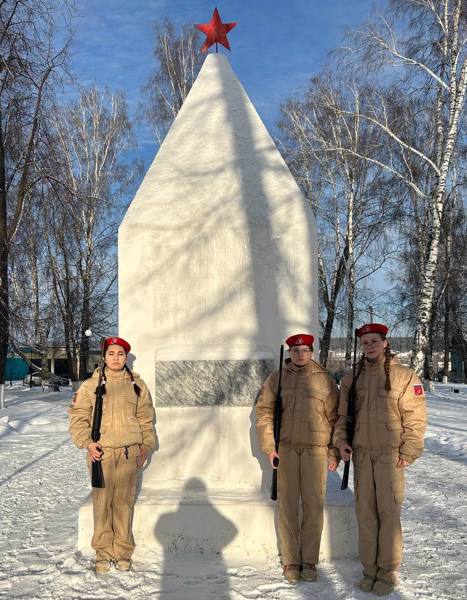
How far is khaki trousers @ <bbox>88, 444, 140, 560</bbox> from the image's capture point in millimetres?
3590

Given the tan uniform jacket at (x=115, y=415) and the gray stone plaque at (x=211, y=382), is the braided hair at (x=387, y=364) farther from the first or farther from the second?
the tan uniform jacket at (x=115, y=415)

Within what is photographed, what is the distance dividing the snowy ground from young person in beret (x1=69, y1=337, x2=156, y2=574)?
0.57ft

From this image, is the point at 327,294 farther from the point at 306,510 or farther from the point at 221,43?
the point at 306,510

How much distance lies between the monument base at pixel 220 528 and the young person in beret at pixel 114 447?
266 mm

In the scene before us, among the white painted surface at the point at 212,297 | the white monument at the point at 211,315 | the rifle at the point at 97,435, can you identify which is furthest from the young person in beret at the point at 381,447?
the rifle at the point at 97,435

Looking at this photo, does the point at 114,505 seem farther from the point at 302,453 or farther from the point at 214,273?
the point at 214,273

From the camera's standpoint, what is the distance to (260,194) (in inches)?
183

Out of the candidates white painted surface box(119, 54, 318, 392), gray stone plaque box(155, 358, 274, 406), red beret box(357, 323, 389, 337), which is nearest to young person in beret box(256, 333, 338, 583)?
red beret box(357, 323, 389, 337)

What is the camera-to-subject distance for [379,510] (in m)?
3.31

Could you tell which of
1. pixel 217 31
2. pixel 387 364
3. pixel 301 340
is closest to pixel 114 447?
pixel 301 340

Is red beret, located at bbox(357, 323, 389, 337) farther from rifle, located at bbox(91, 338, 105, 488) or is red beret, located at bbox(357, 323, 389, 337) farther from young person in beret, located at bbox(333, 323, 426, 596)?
rifle, located at bbox(91, 338, 105, 488)

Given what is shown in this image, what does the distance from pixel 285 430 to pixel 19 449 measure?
5.86m

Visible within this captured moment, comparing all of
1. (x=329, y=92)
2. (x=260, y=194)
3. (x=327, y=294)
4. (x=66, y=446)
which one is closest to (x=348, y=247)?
(x=327, y=294)

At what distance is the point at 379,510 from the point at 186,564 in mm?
1349
